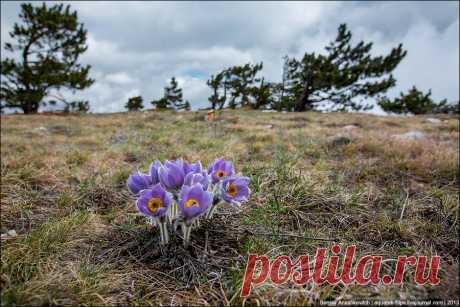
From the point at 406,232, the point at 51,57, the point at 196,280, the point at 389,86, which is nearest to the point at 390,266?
the point at 406,232

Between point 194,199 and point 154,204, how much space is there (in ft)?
0.57

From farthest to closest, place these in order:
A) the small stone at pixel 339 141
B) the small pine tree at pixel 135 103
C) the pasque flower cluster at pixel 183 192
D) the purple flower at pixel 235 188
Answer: the small pine tree at pixel 135 103
the small stone at pixel 339 141
the purple flower at pixel 235 188
the pasque flower cluster at pixel 183 192

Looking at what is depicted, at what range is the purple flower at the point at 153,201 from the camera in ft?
3.99

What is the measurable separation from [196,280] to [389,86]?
2054 centimetres

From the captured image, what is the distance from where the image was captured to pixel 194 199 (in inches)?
48.1

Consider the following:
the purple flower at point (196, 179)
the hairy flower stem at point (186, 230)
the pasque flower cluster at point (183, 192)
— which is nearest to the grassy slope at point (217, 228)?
the hairy flower stem at point (186, 230)

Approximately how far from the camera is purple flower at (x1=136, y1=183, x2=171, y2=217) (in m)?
1.21

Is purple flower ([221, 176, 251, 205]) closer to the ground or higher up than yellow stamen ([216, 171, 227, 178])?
closer to the ground

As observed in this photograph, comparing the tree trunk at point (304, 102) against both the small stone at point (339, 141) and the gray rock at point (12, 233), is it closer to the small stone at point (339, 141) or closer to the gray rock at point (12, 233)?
the small stone at point (339, 141)

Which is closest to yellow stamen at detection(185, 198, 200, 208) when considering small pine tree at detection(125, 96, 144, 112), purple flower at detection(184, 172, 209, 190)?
purple flower at detection(184, 172, 209, 190)

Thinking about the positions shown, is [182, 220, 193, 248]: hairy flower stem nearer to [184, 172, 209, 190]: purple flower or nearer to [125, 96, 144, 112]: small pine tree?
[184, 172, 209, 190]: purple flower

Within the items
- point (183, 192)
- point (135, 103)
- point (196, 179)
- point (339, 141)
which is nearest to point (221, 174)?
point (196, 179)

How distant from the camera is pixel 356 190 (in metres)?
2.28

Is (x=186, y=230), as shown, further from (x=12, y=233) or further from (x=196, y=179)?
(x=12, y=233)
